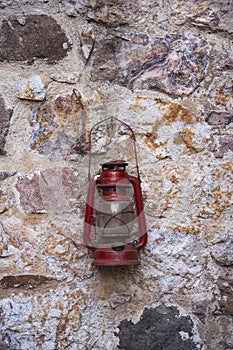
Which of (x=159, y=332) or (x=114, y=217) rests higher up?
(x=114, y=217)

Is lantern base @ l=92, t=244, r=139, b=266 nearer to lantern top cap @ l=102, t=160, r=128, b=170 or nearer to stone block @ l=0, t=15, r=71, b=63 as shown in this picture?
lantern top cap @ l=102, t=160, r=128, b=170

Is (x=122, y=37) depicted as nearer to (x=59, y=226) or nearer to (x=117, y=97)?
(x=117, y=97)

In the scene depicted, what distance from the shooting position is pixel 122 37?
1532mm

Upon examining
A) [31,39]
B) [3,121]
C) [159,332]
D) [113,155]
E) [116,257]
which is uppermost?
[31,39]

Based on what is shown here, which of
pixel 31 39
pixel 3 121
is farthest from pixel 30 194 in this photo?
pixel 31 39

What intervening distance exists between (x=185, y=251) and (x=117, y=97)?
1.76 ft

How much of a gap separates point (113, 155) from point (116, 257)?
355 mm

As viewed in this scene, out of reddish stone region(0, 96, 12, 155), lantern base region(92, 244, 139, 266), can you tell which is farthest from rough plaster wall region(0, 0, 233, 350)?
lantern base region(92, 244, 139, 266)

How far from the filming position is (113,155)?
153cm

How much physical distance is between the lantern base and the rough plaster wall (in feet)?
0.38

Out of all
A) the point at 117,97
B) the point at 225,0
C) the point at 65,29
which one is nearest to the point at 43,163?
the point at 117,97

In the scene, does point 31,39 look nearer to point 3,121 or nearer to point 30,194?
point 3,121

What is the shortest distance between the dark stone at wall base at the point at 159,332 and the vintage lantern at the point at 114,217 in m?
0.22

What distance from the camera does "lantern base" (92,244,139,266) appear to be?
1336mm
